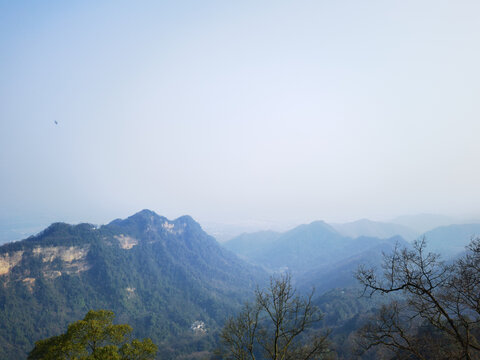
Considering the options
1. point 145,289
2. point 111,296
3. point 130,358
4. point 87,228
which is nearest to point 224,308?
point 145,289

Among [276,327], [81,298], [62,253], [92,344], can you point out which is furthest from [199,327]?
[276,327]

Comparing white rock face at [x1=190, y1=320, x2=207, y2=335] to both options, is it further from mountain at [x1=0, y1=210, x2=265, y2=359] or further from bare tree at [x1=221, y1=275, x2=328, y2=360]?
bare tree at [x1=221, y1=275, x2=328, y2=360]

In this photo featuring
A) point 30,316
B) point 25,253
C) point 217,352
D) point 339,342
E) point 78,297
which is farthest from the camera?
point 78,297

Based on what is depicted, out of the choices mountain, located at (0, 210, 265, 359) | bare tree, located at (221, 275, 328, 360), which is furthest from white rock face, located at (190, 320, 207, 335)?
bare tree, located at (221, 275, 328, 360)

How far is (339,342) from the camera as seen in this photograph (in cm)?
7138

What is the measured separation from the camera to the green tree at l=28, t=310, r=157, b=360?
1437cm

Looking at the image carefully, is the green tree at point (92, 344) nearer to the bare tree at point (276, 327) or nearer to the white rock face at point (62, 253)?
the bare tree at point (276, 327)

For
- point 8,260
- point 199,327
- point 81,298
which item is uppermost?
point 8,260

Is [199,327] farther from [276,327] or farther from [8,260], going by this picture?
[276,327]

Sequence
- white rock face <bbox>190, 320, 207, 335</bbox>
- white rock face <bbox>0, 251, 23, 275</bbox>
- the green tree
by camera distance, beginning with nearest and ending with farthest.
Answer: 1. the green tree
2. white rock face <bbox>0, 251, 23, 275</bbox>
3. white rock face <bbox>190, 320, 207, 335</bbox>

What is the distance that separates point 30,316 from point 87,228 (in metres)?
83.5

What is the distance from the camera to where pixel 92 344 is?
16938mm

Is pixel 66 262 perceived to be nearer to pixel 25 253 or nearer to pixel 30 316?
pixel 25 253

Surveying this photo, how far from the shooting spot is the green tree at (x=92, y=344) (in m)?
14.4
